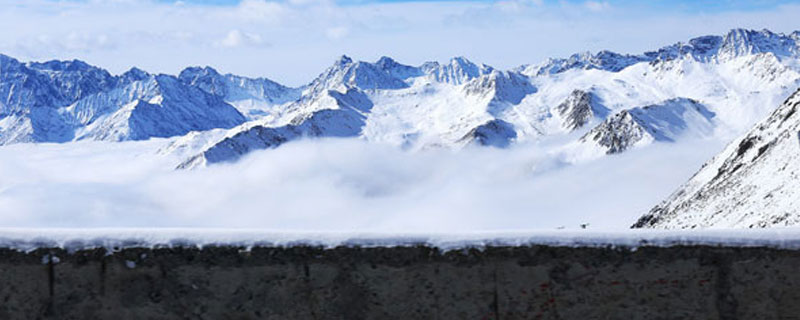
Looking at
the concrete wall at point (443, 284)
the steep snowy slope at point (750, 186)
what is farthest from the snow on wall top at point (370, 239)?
the steep snowy slope at point (750, 186)

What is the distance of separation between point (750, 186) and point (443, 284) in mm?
48250

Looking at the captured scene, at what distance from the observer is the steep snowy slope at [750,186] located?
37.2 meters

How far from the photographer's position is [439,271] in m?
6.77

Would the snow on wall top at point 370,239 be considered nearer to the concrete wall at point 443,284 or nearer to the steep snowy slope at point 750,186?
the concrete wall at point 443,284

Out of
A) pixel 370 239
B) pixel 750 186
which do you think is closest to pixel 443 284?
pixel 370 239

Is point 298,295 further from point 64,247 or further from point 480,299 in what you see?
point 64,247

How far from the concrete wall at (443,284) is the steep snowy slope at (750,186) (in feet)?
81.8

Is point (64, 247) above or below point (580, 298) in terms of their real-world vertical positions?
above

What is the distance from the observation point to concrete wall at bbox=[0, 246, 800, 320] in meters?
6.73

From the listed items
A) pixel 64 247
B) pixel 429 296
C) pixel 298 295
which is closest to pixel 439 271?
pixel 429 296

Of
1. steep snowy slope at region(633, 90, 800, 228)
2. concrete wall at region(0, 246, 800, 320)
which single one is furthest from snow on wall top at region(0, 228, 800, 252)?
steep snowy slope at region(633, 90, 800, 228)

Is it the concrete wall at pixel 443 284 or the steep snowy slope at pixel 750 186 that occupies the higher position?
the steep snowy slope at pixel 750 186

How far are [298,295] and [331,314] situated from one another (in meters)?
0.38

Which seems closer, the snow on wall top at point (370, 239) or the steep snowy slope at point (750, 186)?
the snow on wall top at point (370, 239)
